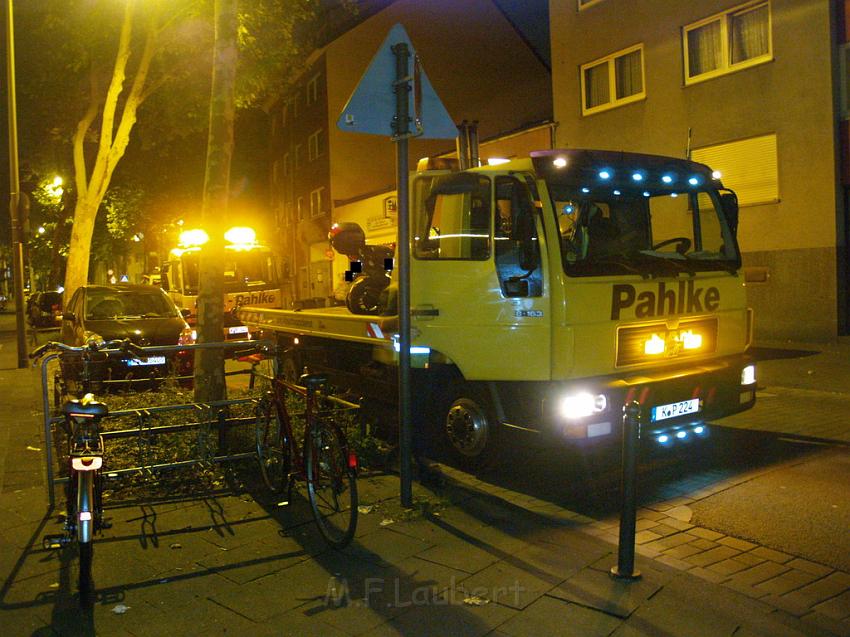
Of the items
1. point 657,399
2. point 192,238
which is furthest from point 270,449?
point 192,238

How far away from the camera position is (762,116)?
15414mm

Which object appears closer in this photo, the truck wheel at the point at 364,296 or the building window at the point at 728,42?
the truck wheel at the point at 364,296

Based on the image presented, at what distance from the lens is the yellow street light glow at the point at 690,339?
6.20 m

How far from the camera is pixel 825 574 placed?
4215mm

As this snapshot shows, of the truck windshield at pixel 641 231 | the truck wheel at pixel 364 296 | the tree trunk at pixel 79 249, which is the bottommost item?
the truck wheel at pixel 364 296

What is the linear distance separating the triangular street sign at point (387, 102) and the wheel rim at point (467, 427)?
7.43 feet

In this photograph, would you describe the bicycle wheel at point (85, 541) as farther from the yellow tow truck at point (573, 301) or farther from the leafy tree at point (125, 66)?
the leafy tree at point (125, 66)

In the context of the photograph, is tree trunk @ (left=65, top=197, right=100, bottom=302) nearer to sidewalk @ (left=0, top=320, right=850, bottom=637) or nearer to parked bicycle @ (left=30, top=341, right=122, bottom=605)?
sidewalk @ (left=0, top=320, right=850, bottom=637)

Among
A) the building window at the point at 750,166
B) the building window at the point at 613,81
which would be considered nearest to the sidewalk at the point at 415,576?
the building window at the point at 750,166

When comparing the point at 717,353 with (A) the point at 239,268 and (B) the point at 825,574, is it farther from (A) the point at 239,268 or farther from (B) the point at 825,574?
(A) the point at 239,268

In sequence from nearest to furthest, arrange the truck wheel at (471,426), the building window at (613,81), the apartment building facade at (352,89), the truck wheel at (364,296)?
the truck wheel at (471,426) < the truck wheel at (364,296) < the building window at (613,81) < the apartment building facade at (352,89)

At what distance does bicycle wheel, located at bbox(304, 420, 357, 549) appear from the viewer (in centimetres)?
473

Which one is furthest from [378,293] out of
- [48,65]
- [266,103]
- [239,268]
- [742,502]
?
[266,103]

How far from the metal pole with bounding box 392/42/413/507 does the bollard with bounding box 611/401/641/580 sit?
176cm
